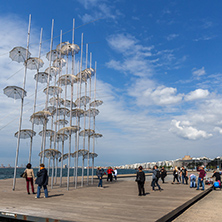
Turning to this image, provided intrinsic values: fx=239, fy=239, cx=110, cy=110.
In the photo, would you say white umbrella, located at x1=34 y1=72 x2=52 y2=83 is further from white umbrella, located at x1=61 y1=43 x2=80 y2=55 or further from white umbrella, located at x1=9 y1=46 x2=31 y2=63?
white umbrella, located at x1=61 y1=43 x2=80 y2=55

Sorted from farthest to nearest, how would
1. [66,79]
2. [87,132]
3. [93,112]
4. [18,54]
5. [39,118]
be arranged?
[93,112] → [87,132] → [66,79] → [39,118] → [18,54]

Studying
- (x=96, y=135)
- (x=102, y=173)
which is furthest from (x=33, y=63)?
(x=102, y=173)

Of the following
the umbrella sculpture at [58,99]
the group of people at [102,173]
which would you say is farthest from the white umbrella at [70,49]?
the group of people at [102,173]

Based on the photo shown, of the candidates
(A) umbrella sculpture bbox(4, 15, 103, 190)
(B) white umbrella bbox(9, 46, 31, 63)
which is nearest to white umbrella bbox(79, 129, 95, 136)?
(A) umbrella sculpture bbox(4, 15, 103, 190)

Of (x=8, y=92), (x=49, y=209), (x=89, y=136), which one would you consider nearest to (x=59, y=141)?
(x=89, y=136)

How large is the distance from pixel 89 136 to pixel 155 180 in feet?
A: 24.7

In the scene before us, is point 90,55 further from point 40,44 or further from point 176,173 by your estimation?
point 176,173

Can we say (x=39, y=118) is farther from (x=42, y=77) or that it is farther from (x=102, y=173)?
(x=102, y=173)

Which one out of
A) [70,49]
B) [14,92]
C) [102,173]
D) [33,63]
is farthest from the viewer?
[70,49]

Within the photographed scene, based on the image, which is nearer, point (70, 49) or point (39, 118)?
point (39, 118)

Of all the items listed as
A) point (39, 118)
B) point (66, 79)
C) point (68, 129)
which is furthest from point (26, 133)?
point (66, 79)

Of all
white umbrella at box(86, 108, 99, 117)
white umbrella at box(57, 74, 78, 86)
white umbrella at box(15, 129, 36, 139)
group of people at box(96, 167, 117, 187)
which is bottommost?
group of people at box(96, 167, 117, 187)

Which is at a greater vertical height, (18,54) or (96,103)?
(18,54)

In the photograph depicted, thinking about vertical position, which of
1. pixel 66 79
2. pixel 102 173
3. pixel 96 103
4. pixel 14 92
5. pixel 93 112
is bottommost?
pixel 102 173
